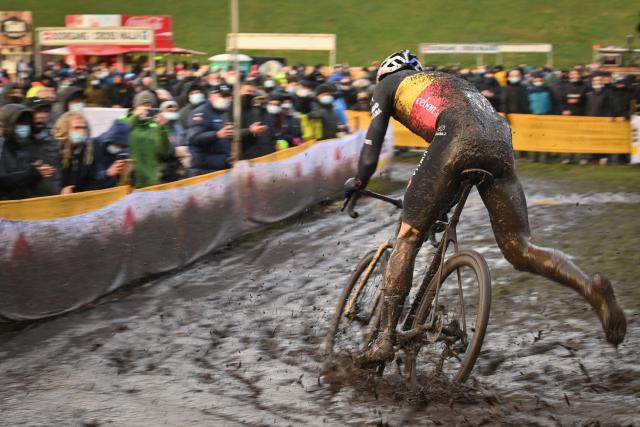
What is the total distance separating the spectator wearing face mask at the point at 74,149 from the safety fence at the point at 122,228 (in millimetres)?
816

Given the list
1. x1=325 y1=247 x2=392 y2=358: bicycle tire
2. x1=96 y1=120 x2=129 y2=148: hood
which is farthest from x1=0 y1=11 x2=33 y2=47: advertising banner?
x1=325 y1=247 x2=392 y2=358: bicycle tire

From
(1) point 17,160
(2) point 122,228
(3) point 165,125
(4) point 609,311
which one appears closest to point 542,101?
(3) point 165,125

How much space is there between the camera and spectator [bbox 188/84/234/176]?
1345 cm

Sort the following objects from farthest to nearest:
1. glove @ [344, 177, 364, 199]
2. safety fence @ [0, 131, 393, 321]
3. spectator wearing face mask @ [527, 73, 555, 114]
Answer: spectator wearing face mask @ [527, 73, 555, 114] → safety fence @ [0, 131, 393, 321] → glove @ [344, 177, 364, 199]

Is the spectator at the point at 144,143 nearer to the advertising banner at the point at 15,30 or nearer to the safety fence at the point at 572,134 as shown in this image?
the safety fence at the point at 572,134

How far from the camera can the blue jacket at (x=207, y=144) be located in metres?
13.5

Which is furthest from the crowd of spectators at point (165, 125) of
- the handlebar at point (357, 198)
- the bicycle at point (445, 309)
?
the bicycle at point (445, 309)

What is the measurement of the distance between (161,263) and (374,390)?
17.4 feet

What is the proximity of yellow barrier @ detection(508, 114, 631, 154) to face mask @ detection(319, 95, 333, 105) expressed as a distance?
19.2 ft

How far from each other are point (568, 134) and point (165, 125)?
11.7 m

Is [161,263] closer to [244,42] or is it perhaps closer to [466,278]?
[466,278]

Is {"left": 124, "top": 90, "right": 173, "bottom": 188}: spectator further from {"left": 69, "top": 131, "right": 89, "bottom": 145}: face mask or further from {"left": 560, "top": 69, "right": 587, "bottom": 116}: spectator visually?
{"left": 560, "top": 69, "right": 587, "bottom": 116}: spectator

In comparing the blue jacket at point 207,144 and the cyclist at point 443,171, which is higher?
the cyclist at point 443,171

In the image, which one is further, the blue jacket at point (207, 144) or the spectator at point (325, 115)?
the spectator at point (325, 115)
